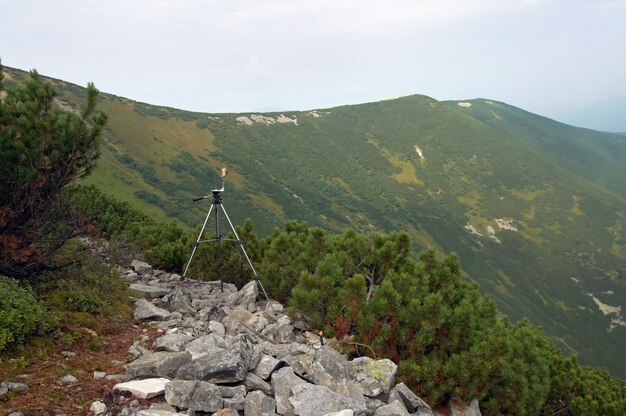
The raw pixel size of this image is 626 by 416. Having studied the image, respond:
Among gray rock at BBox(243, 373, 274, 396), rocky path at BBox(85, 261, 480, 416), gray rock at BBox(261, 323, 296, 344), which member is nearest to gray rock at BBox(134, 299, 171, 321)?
rocky path at BBox(85, 261, 480, 416)

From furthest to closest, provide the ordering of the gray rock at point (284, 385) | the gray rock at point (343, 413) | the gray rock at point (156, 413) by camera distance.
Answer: the gray rock at point (284, 385), the gray rock at point (343, 413), the gray rock at point (156, 413)

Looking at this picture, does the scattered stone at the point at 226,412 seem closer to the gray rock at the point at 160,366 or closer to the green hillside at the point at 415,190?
the gray rock at the point at 160,366

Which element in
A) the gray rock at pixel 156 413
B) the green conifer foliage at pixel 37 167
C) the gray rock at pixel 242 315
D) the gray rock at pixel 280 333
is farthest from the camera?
the gray rock at pixel 242 315

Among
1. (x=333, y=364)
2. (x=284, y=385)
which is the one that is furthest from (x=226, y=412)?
(x=333, y=364)

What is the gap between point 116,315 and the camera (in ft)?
26.6

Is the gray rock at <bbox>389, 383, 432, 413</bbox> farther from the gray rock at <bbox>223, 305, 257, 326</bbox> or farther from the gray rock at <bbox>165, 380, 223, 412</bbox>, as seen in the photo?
the gray rock at <bbox>223, 305, 257, 326</bbox>

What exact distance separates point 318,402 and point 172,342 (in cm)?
300

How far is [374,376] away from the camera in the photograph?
6660mm

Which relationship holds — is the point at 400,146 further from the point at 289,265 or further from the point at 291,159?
the point at 289,265

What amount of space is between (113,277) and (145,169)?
74083 millimetres

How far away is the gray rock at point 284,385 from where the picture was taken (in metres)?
5.27

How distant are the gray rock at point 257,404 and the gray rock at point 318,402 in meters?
0.28

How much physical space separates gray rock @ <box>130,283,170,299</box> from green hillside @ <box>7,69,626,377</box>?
50210 mm

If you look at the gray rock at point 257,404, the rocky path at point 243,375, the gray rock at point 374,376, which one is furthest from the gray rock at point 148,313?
the gray rock at point 374,376
